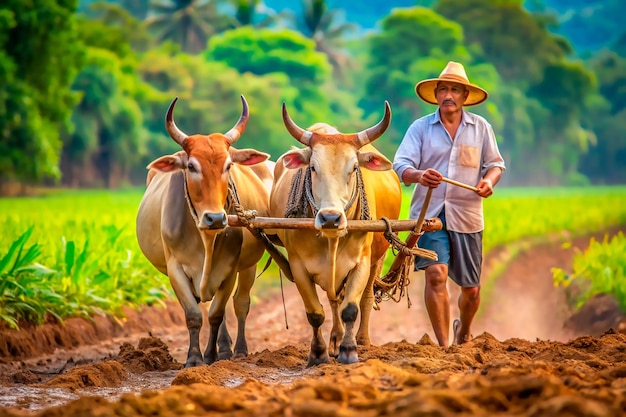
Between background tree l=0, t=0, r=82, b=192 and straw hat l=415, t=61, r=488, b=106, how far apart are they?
62.2 feet

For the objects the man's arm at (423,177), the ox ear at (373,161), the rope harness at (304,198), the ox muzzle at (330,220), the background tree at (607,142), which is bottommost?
the ox muzzle at (330,220)

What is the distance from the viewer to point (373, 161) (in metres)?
7.20

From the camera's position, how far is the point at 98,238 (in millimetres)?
12828

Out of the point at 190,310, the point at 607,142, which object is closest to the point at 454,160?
the point at 190,310

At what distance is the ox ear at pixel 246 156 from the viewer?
300 inches

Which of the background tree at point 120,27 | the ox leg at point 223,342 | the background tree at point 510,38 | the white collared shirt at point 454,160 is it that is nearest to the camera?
the white collared shirt at point 454,160

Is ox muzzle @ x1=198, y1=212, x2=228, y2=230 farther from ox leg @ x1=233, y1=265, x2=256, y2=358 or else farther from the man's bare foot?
the man's bare foot

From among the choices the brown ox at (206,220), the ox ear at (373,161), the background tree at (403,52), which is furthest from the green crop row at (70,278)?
the background tree at (403,52)

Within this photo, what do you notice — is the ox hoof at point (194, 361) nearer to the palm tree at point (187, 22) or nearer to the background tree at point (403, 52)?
the background tree at point (403, 52)

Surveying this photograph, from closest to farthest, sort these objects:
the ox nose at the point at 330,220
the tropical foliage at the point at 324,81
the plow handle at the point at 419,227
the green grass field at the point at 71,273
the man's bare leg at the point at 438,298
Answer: the ox nose at the point at 330,220, the plow handle at the point at 419,227, the man's bare leg at the point at 438,298, the green grass field at the point at 71,273, the tropical foliage at the point at 324,81

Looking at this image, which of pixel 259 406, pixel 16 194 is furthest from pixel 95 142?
pixel 259 406

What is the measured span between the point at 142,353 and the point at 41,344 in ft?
4.27

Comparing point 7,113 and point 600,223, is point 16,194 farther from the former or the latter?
point 600,223

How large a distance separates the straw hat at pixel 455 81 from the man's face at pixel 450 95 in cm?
5
